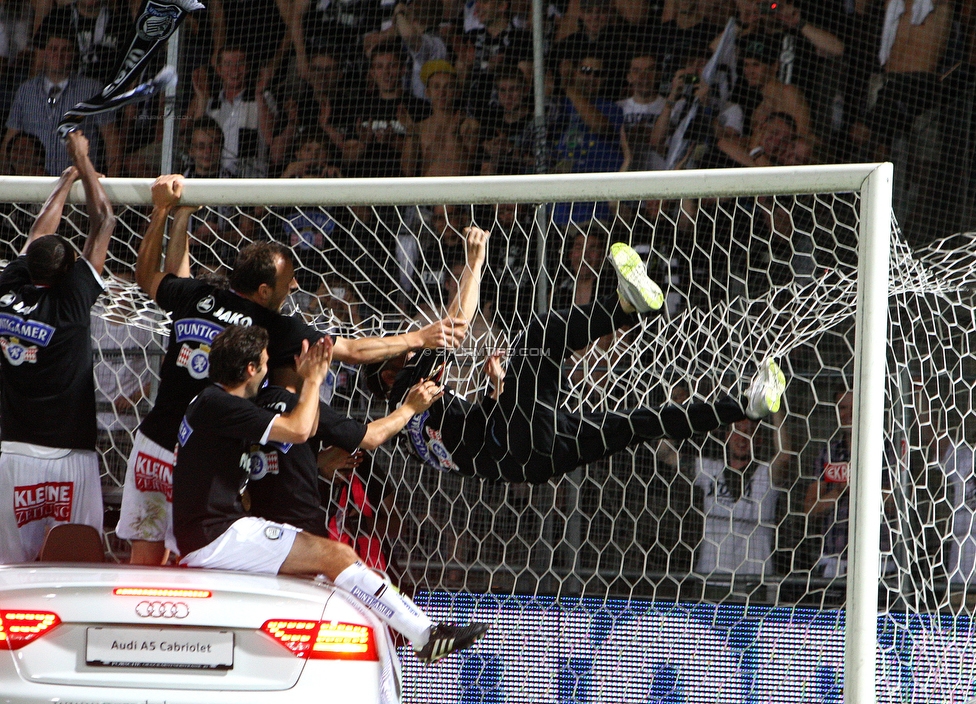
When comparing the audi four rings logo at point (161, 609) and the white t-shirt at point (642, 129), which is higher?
the white t-shirt at point (642, 129)

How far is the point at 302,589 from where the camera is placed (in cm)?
336

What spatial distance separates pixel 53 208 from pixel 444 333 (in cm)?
192

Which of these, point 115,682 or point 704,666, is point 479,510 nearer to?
point 704,666

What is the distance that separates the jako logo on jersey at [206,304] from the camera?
4.50 m

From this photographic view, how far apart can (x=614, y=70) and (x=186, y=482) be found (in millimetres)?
4475

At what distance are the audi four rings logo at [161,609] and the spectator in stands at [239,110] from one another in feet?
14.3

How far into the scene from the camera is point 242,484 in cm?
412

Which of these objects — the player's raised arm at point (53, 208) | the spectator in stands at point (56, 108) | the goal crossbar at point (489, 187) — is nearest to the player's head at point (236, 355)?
the goal crossbar at point (489, 187)

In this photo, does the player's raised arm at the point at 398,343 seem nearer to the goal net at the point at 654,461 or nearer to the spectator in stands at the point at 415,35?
the goal net at the point at 654,461

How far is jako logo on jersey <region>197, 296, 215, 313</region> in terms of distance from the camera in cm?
450

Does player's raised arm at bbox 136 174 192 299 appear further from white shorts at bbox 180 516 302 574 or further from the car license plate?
the car license plate

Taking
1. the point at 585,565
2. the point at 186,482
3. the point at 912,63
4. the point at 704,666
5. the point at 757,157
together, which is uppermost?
the point at 912,63

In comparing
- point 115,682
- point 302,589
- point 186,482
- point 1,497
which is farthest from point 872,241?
point 1,497

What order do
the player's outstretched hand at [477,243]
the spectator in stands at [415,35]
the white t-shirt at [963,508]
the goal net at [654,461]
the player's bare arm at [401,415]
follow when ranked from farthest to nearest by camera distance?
the spectator in stands at [415,35] → the white t-shirt at [963,508] → the goal net at [654,461] → the player's outstretched hand at [477,243] → the player's bare arm at [401,415]
